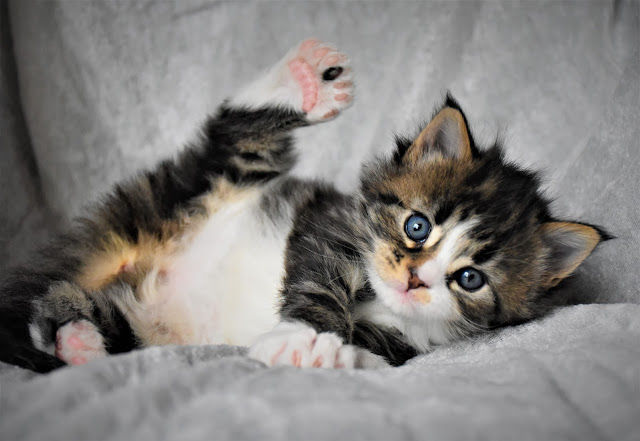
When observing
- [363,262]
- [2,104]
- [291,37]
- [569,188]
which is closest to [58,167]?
[2,104]

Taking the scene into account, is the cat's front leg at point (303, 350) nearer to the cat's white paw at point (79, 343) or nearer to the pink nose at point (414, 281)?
the pink nose at point (414, 281)

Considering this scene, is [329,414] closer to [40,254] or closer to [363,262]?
[363,262]

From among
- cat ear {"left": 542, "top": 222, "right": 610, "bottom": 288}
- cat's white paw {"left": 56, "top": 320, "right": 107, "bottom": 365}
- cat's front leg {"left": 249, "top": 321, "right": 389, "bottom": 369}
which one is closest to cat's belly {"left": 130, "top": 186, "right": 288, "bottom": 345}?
cat's white paw {"left": 56, "top": 320, "right": 107, "bottom": 365}

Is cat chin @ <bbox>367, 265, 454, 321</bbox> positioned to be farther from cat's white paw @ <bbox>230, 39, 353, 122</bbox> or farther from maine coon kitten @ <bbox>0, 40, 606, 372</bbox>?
cat's white paw @ <bbox>230, 39, 353, 122</bbox>

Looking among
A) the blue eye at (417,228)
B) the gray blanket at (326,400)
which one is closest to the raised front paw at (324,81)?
the blue eye at (417,228)

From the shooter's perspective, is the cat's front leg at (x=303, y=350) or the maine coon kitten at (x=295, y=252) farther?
the maine coon kitten at (x=295, y=252)

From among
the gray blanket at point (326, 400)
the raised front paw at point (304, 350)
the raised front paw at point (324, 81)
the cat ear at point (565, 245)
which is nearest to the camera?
the gray blanket at point (326, 400)
